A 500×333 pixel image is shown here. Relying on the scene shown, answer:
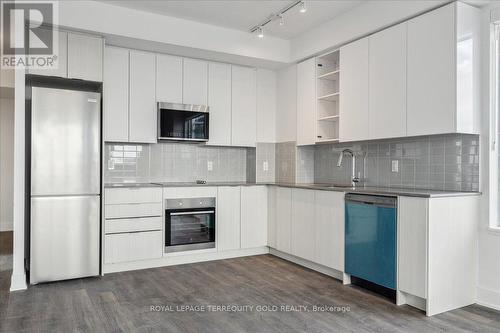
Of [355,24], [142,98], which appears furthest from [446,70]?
[142,98]

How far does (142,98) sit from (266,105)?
1.77 meters

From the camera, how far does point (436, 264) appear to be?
2.94 m

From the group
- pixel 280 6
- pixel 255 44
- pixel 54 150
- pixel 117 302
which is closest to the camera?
pixel 117 302

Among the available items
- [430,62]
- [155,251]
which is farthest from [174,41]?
[430,62]

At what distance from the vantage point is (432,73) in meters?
3.22

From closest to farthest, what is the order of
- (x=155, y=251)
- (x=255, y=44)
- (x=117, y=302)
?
1. (x=117, y=302)
2. (x=155, y=251)
3. (x=255, y=44)

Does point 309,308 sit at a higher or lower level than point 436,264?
lower

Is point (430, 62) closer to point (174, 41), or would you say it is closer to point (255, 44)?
point (255, 44)

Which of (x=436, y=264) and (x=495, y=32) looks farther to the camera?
(x=495, y=32)

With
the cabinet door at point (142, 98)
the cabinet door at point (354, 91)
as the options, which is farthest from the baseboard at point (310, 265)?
the cabinet door at point (142, 98)

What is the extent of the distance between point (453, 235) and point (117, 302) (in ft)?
9.39

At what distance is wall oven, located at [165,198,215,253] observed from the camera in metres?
4.34

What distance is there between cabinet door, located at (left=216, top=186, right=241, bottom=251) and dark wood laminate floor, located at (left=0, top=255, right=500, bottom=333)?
56 centimetres

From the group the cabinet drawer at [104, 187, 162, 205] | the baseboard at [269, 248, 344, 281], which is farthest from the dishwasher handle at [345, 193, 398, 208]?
the cabinet drawer at [104, 187, 162, 205]
